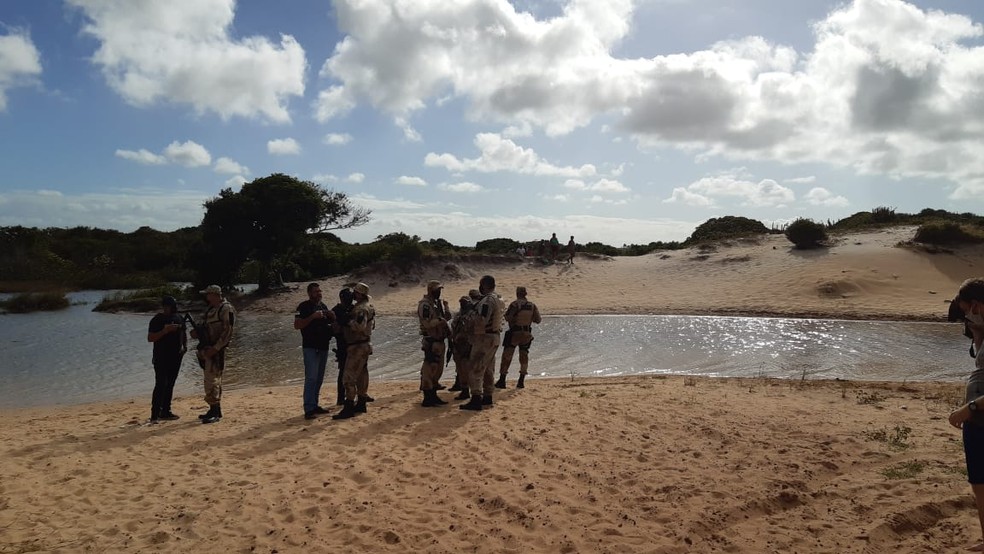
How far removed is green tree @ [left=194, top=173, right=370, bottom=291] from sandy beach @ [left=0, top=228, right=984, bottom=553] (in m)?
21.5

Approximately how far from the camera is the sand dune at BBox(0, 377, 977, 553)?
15.9 feet

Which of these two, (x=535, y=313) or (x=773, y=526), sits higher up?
(x=535, y=313)

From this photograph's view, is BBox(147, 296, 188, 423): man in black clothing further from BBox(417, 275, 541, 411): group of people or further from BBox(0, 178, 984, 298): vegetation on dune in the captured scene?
BBox(0, 178, 984, 298): vegetation on dune

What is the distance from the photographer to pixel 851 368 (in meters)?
13.0

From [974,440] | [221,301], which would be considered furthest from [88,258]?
[974,440]

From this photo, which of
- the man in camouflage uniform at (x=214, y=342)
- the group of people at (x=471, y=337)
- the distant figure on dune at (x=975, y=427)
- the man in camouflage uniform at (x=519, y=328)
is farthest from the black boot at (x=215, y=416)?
the distant figure on dune at (x=975, y=427)

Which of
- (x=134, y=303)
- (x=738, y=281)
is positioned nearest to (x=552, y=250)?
(x=738, y=281)

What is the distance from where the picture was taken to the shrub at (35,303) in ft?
98.3

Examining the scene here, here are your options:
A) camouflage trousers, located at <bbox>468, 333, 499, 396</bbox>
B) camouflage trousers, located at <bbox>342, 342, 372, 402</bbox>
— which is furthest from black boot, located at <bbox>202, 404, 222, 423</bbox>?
camouflage trousers, located at <bbox>468, 333, 499, 396</bbox>

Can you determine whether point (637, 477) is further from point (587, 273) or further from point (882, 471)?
point (587, 273)

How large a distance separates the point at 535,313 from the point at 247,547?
7083mm

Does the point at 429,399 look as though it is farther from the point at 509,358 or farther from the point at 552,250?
the point at 552,250

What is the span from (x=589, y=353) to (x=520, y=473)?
9.85 metres

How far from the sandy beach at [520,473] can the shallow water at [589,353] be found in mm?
2252
